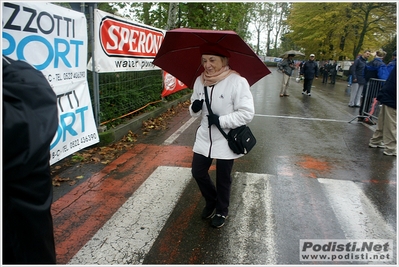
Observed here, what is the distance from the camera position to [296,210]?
11.8 feet

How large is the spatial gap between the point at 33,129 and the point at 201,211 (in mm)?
2577

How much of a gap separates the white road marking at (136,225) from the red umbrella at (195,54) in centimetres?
149

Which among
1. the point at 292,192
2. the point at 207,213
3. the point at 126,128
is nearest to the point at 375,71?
the point at 292,192

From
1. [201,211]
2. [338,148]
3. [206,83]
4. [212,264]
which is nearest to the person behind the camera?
[212,264]

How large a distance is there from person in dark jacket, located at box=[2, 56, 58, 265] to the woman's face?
5.96ft

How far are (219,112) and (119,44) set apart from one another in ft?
12.7

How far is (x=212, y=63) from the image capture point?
2.96 meters

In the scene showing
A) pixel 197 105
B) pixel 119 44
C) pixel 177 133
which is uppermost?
pixel 119 44

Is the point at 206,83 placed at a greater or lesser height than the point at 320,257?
greater

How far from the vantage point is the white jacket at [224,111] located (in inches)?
114

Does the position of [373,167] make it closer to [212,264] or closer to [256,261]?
[256,261]

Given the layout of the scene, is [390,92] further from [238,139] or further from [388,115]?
[238,139]

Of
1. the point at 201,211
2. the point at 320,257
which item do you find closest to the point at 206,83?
the point at 201,211

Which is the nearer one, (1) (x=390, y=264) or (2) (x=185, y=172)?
(1) (x=390, y=264)
